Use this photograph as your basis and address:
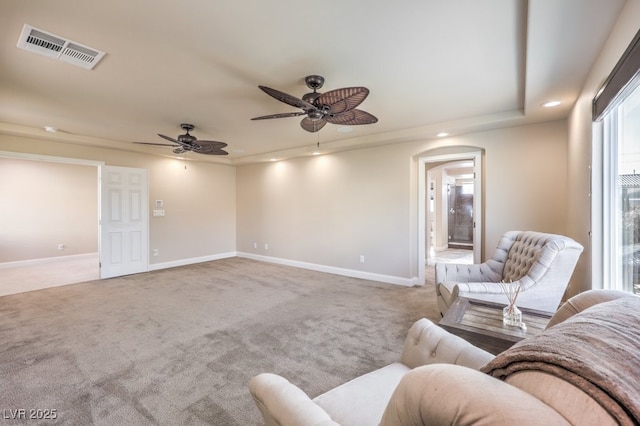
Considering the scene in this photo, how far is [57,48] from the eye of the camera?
223cm

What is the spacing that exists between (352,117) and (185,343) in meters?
2.82

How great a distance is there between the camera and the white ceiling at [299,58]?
180 cm

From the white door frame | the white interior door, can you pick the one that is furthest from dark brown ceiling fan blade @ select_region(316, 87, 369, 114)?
the white interior door

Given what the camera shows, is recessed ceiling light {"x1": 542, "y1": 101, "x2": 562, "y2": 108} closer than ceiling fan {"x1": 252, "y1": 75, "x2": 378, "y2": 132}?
No

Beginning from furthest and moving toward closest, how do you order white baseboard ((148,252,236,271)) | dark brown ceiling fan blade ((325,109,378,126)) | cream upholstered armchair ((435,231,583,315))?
white baseboard ((148,252,236,271))
dark brown ceiling fan blade ((325,109,378,126))
cream upholstered armchair ((435,231,583,315))

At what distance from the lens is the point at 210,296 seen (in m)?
4.23

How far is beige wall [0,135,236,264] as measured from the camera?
584 centimetres

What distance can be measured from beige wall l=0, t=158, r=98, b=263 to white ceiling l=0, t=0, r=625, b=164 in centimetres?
333

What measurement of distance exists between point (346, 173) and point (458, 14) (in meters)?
3.75

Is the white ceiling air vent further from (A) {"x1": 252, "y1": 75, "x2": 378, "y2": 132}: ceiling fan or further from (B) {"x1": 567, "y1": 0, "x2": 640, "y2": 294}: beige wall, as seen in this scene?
(B) {"x1": 567, "y1": 0, "x2": 640, "y2": 294}: beige wall

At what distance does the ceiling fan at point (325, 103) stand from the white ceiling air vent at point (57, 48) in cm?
147

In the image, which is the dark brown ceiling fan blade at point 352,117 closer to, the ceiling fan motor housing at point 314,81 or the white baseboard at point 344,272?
the ceiling fan motor housing at point 314,81

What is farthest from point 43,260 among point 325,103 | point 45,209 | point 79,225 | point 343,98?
point 343,98

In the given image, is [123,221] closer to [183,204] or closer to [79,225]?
[183,204]
